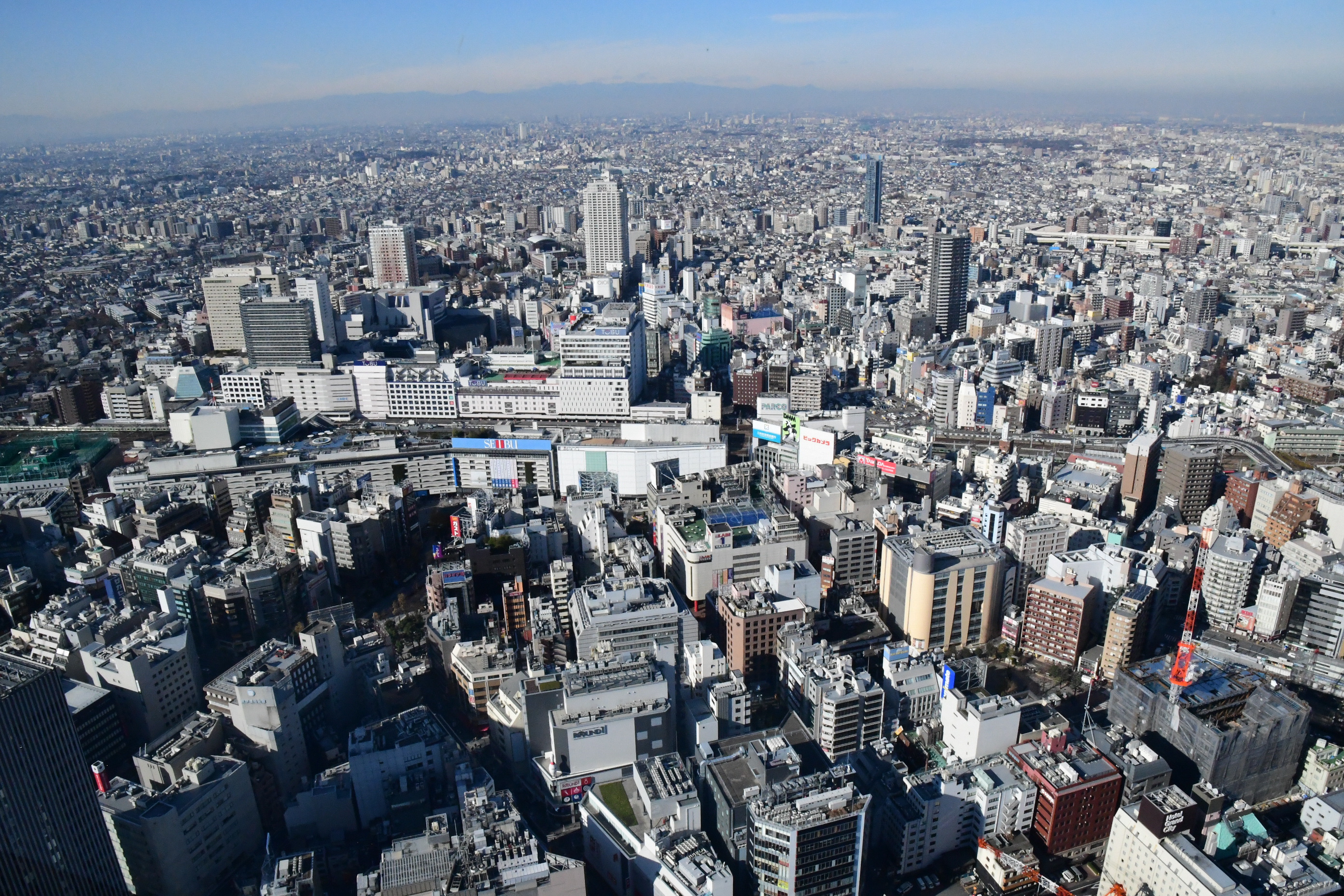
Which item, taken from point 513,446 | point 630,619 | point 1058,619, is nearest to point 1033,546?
point 1058,619

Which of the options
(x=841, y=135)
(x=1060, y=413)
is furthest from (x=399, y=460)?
(x=841, y=135)

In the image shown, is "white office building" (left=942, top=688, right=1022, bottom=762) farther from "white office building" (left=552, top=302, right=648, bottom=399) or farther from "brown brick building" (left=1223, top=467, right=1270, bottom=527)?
"white office building" (left=552, top=302, right=648, bottom=399)

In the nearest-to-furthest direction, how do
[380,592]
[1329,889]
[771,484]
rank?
[1329,889] < [380,592] < [771,484]

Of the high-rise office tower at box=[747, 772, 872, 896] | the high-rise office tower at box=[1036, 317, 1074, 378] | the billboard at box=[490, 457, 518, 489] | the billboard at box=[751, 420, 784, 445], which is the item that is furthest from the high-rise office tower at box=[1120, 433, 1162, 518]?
the billboard at box=[490, 457, 518, 489]

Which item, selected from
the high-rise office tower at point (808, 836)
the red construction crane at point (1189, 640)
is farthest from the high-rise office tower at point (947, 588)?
the high-rise office tower at point (808, 836)

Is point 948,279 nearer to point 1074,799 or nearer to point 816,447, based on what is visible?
point 816,447

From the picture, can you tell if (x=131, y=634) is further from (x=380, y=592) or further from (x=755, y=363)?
(x=755, y=363)

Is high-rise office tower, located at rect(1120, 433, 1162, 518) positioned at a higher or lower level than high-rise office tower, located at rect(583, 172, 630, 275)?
lower
